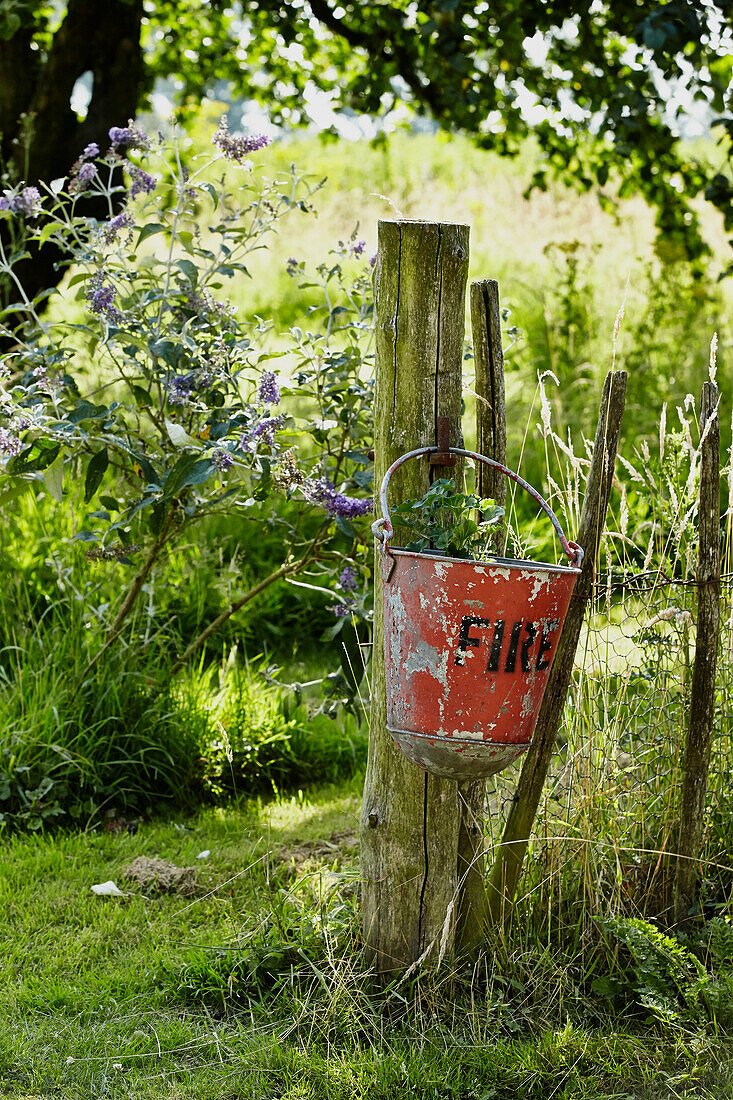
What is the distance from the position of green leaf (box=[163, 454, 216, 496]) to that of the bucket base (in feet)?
3.60

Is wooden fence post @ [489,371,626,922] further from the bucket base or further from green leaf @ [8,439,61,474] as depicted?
green leaf @ [8,439,61,474]

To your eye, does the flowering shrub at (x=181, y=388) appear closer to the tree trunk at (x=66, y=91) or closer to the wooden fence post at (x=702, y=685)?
the wooden fence post at (x=702, y=685)

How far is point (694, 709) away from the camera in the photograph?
2.55 meters

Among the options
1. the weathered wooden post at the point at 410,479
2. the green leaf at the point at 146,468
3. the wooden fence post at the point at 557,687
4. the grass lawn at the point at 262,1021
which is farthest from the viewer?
the green leaf at the point at 146,468

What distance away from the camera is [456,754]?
1939mm

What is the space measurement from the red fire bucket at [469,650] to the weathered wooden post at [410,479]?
0.43 meters

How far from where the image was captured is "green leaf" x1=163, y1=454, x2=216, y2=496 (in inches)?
110

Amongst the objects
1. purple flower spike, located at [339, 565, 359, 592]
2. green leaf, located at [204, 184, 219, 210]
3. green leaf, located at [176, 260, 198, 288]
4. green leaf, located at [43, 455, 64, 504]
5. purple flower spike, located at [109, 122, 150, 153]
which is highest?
purple flower spike, located at [109, 122, 150, 153]

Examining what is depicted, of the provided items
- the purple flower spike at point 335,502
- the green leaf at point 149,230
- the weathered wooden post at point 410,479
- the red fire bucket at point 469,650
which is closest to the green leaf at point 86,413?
the green leaf at point 149,230

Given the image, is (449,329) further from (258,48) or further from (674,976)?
(258,48)

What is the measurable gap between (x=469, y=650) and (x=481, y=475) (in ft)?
2.43

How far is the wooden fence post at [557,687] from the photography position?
2.43 metres

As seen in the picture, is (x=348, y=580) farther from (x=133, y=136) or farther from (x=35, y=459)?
(x=133, y=136)

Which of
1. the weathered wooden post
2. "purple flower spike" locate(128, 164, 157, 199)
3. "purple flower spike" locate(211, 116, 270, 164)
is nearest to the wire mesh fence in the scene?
the weathered wooden post
